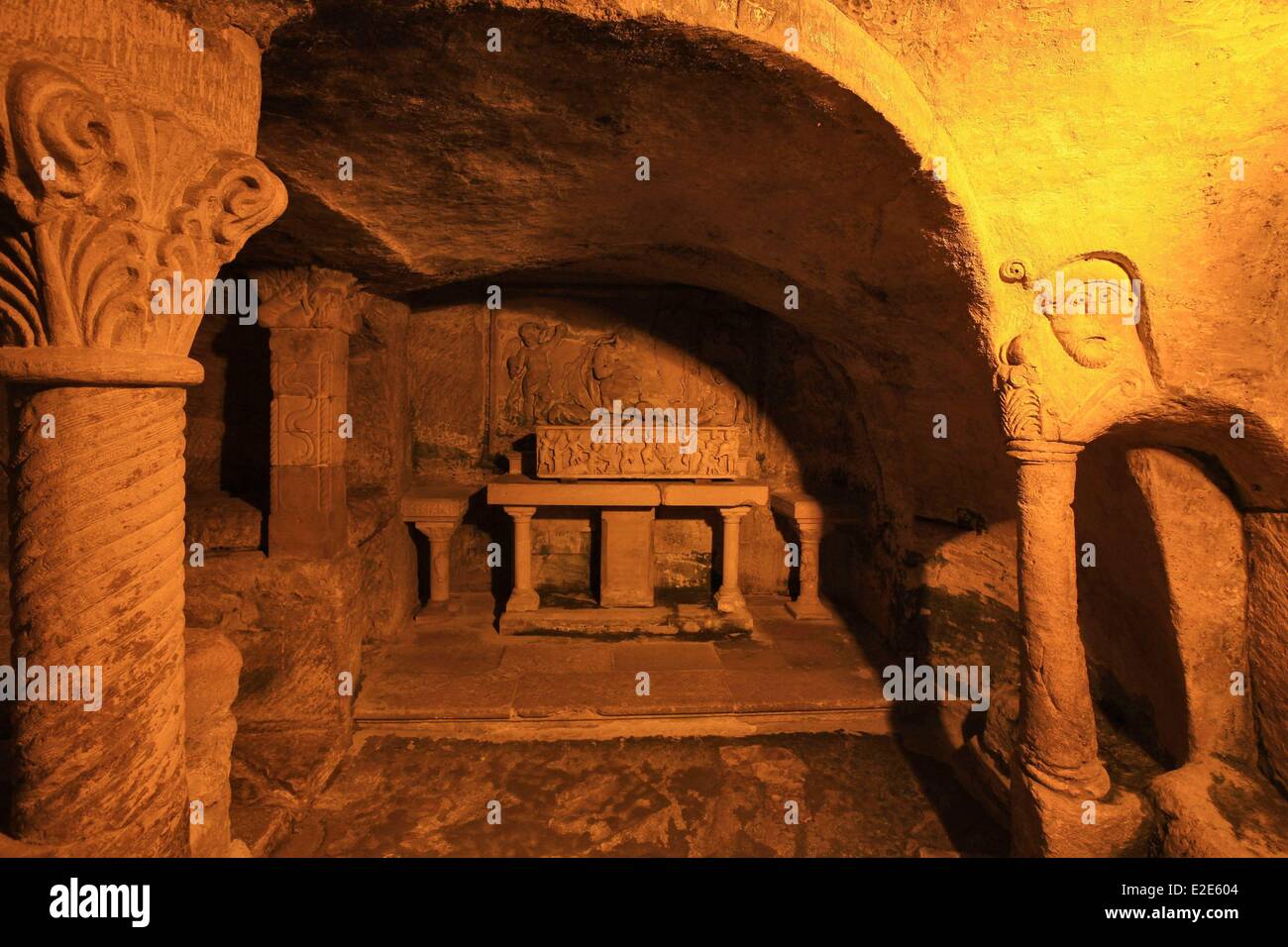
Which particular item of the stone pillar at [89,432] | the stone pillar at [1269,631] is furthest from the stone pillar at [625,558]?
the stone pillar at [89,432]

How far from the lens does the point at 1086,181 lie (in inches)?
109

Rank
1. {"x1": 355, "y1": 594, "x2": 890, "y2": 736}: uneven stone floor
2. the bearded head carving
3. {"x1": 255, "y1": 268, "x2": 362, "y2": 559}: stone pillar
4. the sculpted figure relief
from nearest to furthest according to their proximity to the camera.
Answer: the bearded head carving
{"x1": 255, "y1": 268, "x2": 362, "y2": 559}: stone pillar
{"x1": 355, "y1": 594, "x2": 890, "y2": 736}: uneven stone floor
the sculpted figure relief

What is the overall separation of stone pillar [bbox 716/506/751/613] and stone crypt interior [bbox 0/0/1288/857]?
77mm

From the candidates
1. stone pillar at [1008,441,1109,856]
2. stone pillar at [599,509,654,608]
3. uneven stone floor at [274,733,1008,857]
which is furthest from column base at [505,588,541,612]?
stone pillar at [1008,441,1109,856]

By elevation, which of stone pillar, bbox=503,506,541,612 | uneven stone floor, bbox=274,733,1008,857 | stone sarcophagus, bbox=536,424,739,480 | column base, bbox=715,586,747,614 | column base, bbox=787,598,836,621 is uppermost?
stone sarcophagus, bbox=536,424,739,480

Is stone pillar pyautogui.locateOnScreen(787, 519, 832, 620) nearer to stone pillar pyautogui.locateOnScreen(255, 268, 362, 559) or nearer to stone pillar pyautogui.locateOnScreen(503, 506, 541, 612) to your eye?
stone pillar pyautogui.locateOnScreen(503, 506, 541, 612)

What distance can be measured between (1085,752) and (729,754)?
2.04m

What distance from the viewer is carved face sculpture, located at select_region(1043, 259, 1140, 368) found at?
279cm

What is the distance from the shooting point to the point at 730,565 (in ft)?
19.5

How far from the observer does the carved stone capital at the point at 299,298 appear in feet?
13.6

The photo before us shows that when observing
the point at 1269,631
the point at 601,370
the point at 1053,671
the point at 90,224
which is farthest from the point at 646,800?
the point at 601,370

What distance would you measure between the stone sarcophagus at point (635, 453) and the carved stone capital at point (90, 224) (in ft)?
12.7

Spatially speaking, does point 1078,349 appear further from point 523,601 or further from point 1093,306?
point 523,601

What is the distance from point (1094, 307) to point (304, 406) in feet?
15.4
